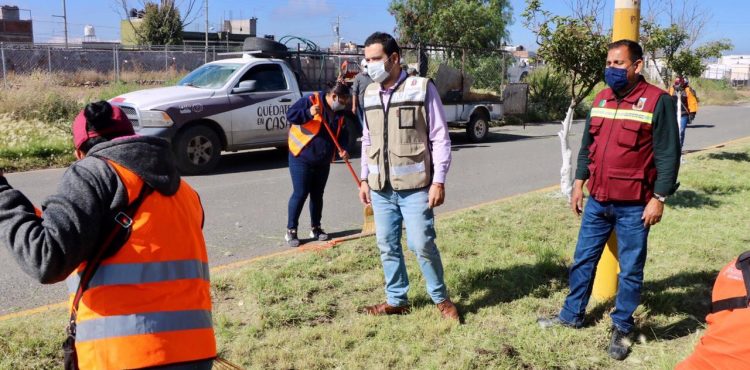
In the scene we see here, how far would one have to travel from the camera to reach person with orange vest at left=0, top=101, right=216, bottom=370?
197cm

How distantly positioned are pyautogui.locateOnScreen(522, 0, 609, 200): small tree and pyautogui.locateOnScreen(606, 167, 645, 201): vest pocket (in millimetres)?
3588

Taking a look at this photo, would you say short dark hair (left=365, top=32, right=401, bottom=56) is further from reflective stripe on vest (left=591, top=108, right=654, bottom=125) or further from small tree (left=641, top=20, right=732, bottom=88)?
small tree (left=641, top=20, right=732, bottom=88)

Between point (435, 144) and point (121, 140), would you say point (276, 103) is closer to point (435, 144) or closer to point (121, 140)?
point (435, 144)

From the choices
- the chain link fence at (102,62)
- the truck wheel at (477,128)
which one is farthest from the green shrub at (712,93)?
the chain link fence at (102,62)

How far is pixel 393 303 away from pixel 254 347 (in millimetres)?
999

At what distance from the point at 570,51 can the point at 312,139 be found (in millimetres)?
3456

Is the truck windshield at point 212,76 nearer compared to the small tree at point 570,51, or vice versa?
the small tree at point 570,51

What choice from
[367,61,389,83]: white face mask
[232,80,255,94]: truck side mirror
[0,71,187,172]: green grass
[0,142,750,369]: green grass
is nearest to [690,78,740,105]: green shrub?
[232,80,255,94]: truck side mirror

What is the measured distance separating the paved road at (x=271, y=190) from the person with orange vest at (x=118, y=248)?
9.03 feet

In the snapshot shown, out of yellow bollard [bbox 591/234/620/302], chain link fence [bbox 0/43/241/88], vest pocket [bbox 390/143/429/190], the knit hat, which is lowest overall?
yellow bollard [bbox 591/234/620/302]

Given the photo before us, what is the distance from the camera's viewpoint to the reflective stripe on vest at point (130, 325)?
6.88ft

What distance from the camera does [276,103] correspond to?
11109 millimetres

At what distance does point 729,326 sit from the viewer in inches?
67.1

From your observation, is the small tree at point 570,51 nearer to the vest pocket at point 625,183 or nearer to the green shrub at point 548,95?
the vest pocket at point 625,183
